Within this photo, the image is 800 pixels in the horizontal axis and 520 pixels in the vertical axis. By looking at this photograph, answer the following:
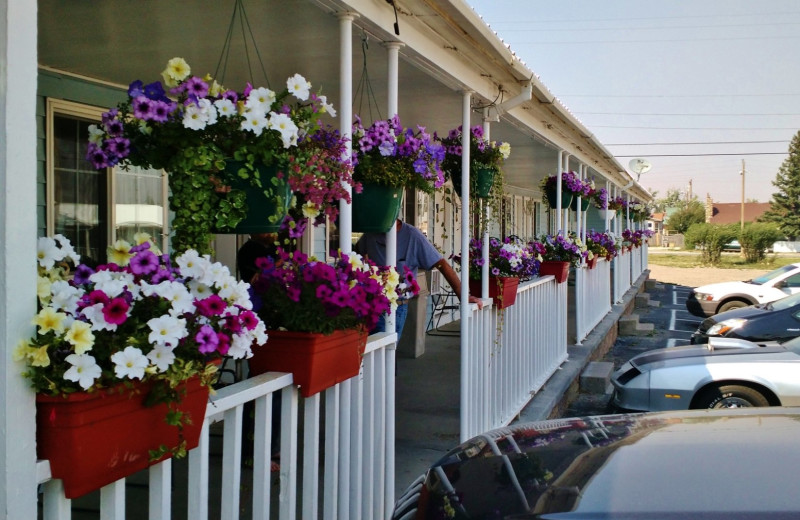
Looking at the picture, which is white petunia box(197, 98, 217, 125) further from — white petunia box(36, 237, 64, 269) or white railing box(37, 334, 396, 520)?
white railing box(37, 334, 396, 520)

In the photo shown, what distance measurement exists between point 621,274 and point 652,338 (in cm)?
326

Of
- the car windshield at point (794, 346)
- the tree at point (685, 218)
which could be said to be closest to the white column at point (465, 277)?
the car windshield at point (794, 346)

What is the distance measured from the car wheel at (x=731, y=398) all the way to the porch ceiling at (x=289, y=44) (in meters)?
3.12

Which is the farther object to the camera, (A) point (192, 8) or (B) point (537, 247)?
(B) point (537, 247)

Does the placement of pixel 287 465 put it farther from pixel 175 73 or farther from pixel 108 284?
pixel 175 73

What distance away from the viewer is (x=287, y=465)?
2.89m

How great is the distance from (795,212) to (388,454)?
77274mm

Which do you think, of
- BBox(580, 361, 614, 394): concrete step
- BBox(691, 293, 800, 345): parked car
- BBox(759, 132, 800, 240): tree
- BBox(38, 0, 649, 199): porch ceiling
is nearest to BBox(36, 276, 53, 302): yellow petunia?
BBox(38, 0, 649, 199): porch ceiling

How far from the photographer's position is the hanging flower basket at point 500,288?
560 centimetres

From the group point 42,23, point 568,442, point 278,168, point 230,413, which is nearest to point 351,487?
point 230,413

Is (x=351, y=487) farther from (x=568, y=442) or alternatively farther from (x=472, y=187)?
(x=472, y=187)

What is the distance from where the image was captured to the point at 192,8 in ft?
11.6

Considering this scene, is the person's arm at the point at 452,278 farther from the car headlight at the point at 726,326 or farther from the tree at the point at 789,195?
the tree at the point at 789,195

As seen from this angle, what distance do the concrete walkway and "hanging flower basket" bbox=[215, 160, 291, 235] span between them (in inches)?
85.4
